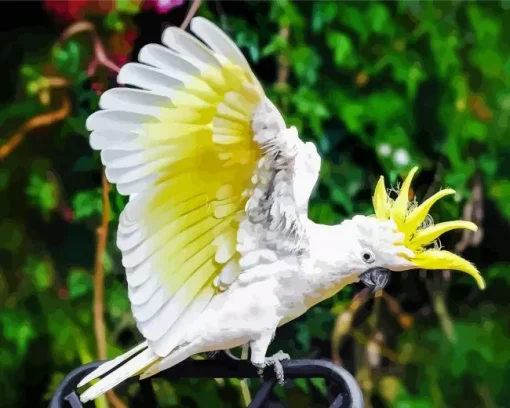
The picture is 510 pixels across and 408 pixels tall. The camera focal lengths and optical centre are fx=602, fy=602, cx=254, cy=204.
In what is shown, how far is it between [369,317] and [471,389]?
26 centimetres

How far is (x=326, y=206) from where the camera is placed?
3.52 feet

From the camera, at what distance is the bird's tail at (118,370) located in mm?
605

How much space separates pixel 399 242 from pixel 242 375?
23 cm

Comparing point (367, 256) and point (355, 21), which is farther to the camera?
point (355, 21)

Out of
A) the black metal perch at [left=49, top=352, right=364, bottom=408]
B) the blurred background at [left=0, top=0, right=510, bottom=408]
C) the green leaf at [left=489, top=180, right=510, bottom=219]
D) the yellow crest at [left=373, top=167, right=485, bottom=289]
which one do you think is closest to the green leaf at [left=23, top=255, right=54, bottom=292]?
the blurred background at [left=0, top=0, right=510, bottom=408]

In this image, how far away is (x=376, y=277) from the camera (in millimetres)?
622

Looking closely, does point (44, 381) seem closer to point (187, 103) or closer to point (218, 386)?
point (218, 386)

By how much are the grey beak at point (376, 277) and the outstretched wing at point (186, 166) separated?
3.6 inches

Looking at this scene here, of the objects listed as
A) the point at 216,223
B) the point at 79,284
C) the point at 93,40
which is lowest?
the point at 79,284

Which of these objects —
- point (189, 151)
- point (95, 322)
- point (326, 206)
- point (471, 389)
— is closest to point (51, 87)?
point (95, 322)

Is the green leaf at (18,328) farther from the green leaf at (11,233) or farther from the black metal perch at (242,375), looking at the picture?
the black metal perch at (242,375)

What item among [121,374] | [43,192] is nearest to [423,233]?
[121,374]

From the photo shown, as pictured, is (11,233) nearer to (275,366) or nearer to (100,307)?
(100,307)

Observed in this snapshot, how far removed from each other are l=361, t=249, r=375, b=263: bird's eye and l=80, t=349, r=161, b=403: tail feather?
9.3 inches
